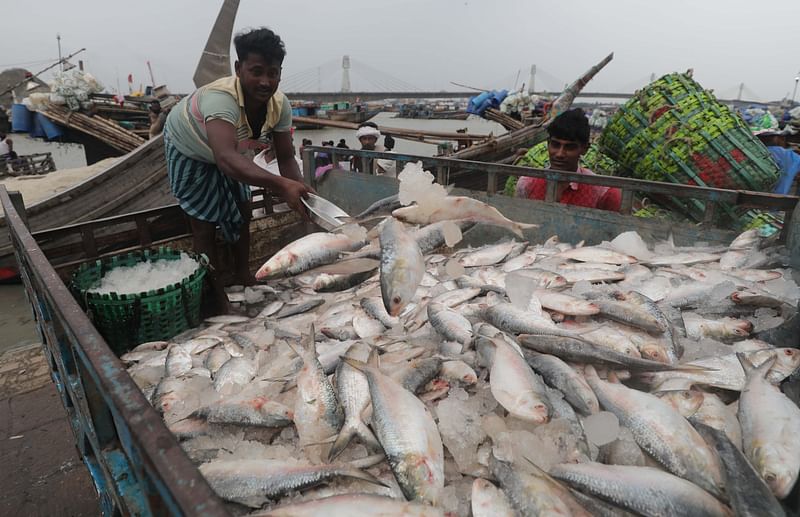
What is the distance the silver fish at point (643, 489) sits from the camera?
1.37m

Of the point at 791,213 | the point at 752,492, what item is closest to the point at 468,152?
the point at 791,213

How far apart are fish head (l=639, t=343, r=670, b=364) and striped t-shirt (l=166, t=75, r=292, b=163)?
10.2 feet

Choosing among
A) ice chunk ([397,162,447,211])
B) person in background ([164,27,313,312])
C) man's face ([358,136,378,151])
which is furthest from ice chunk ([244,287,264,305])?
man's face ([358,136,378,151])

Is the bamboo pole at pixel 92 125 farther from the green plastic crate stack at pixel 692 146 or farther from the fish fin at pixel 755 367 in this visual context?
the fish fin at pixel 755 367

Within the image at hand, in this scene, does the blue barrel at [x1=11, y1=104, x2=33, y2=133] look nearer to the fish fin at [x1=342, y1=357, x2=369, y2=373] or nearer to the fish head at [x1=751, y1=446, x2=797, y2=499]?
the fish fin at [x1=342, y1=357, x2=369, y2=373]

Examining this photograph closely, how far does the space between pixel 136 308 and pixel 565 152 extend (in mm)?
3929

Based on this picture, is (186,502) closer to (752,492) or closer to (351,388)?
(351,388)

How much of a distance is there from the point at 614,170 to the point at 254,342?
5.41 m

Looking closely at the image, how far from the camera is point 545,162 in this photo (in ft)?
19.6

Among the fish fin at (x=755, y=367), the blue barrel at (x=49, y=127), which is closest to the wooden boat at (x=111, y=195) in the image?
the fish fin at (x=755, y=367)

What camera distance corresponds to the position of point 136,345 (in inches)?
127

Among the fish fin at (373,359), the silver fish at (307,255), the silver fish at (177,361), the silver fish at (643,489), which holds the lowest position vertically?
the silver fish at (177,361)

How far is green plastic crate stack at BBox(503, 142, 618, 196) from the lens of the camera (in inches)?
231

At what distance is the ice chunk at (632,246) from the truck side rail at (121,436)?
3.32 m
